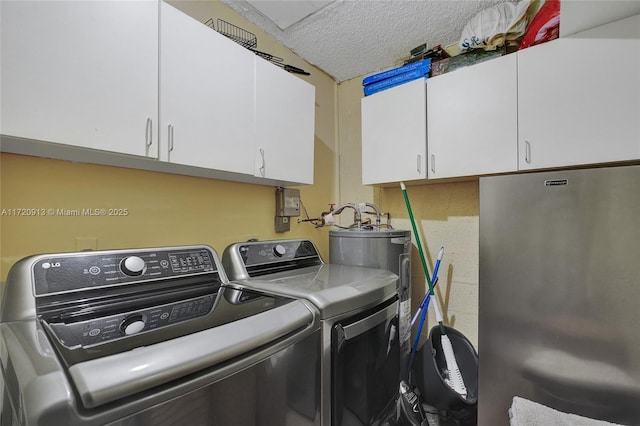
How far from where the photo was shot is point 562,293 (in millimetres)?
1264

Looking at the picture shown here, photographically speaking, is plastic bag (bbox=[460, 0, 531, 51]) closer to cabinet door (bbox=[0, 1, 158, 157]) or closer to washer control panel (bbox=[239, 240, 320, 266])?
washer control panel (bbox=[239, 240, 320, 266])

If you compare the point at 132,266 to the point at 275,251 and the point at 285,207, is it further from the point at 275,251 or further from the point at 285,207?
the point at 285,207

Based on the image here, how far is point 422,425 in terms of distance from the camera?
155cm

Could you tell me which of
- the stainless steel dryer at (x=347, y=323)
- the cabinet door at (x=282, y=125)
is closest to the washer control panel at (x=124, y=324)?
the stainless steel dryer at (x=347, y=323)

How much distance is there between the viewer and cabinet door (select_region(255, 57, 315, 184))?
144 centimetres

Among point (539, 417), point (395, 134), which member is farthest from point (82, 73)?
point (539, 417)

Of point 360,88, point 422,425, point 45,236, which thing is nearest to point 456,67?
point 360,88

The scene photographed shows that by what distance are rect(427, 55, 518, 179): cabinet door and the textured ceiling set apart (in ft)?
1.31

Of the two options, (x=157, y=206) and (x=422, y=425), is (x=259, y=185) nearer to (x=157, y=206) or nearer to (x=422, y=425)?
(x=157, y=206)

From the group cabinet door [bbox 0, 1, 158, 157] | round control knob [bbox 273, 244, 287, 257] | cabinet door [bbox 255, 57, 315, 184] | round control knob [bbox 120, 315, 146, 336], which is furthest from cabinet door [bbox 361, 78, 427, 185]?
round control knob [bbox 120, 315, 146, 336]

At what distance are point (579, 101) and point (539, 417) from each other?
1.39 meters

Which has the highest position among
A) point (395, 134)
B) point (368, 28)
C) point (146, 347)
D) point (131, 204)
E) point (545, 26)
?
point (368, 28)

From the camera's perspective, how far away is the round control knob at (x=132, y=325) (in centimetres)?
71

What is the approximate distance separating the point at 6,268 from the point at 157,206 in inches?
21.2
